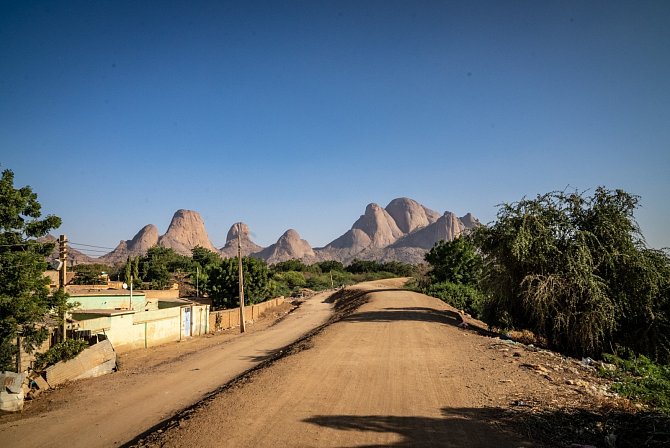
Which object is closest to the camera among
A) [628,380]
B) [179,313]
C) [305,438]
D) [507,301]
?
[305,438]

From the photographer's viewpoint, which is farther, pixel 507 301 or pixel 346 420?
pixel 507 301

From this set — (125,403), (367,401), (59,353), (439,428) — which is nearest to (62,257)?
(59,353)

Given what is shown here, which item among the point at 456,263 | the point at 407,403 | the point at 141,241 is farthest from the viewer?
the point at 141,241

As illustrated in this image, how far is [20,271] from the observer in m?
15.3

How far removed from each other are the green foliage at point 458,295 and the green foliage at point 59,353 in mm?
30718

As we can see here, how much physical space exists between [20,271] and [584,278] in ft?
72.8

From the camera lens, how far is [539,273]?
66.7 feet

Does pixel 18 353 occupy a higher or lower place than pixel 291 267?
lower

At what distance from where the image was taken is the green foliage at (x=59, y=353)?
1725cm

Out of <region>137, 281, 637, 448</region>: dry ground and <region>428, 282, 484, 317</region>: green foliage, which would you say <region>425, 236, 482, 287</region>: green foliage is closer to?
<region>428, 282, 484, 317</region>: green foliage

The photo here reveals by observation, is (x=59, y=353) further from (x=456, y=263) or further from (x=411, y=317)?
(x=456, y=263)

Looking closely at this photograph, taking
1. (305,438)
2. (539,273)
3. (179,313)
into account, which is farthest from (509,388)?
(179,313)

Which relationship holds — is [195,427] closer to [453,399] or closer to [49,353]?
[453,399]

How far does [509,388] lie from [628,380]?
249cm
